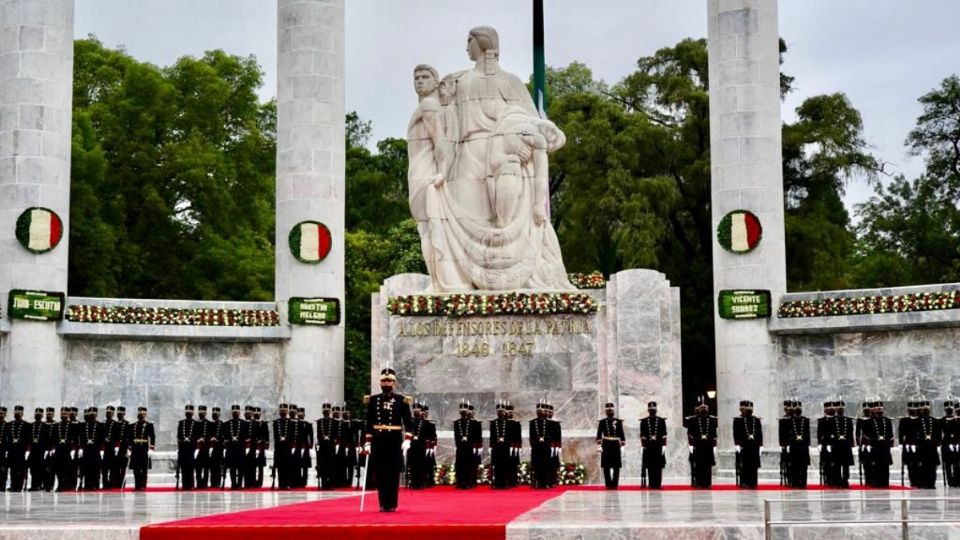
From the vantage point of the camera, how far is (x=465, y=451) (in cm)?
2306

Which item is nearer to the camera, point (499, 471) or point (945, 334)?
point (499, 471)

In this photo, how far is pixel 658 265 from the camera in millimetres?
43375

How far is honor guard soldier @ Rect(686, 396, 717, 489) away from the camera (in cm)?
2342

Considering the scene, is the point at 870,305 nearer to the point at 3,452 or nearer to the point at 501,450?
the point at 501,450

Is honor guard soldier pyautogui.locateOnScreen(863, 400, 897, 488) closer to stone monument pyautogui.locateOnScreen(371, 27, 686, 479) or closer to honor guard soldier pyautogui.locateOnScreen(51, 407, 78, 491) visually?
stone monument pyautogui.locateOnScreen(371, 27, 686, 479)

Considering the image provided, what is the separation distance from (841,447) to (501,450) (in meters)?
6.08

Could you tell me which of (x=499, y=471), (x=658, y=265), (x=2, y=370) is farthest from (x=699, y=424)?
(x=658, y=265)

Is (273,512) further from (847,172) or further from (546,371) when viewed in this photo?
(847,172)

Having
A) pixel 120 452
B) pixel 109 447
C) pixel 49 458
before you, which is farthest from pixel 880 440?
pixel 49 458

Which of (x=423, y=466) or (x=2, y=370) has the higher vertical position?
(x=2, y=370)

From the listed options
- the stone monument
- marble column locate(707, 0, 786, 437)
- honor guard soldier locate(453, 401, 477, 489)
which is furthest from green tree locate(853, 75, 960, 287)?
honor guard soldier locate(453, 401, 477, 489)

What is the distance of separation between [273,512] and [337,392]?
51.4 ft

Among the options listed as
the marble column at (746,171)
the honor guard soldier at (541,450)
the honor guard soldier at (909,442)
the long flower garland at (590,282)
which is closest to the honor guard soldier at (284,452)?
the honor guard soldier at (541,450)

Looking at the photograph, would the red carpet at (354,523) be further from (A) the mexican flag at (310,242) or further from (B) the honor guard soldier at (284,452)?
(A) the mexican flag at (310,242)
